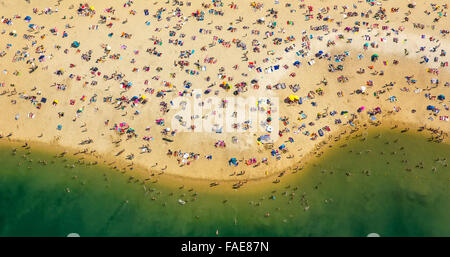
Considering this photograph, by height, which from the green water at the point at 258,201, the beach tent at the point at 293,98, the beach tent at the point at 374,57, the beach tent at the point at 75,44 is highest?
the beach tent at the point at 75,44

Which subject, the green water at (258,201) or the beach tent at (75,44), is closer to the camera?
the green water at (258,201)

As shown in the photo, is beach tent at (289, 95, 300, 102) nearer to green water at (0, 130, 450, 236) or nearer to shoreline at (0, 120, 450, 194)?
shoreline at (0, 120, 450, 194)

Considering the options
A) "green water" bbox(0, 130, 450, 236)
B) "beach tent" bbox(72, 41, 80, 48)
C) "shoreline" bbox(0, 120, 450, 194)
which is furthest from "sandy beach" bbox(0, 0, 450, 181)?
"green water" bbox(0, 130, 450, 236)

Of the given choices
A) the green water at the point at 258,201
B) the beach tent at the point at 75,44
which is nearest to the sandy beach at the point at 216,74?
the beach tent at the point at 75,44

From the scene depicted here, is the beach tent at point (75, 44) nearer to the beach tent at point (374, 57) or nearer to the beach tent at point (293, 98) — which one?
the beach tent at point (293, 98)

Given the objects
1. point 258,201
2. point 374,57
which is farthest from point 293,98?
point 258,201

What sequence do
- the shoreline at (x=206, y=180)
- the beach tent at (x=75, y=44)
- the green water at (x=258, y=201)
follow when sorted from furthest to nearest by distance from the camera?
the beach tent at (x=75, y=44) → the shoreline at (x=206, y=180) → the green water at (x=258, y=201)
